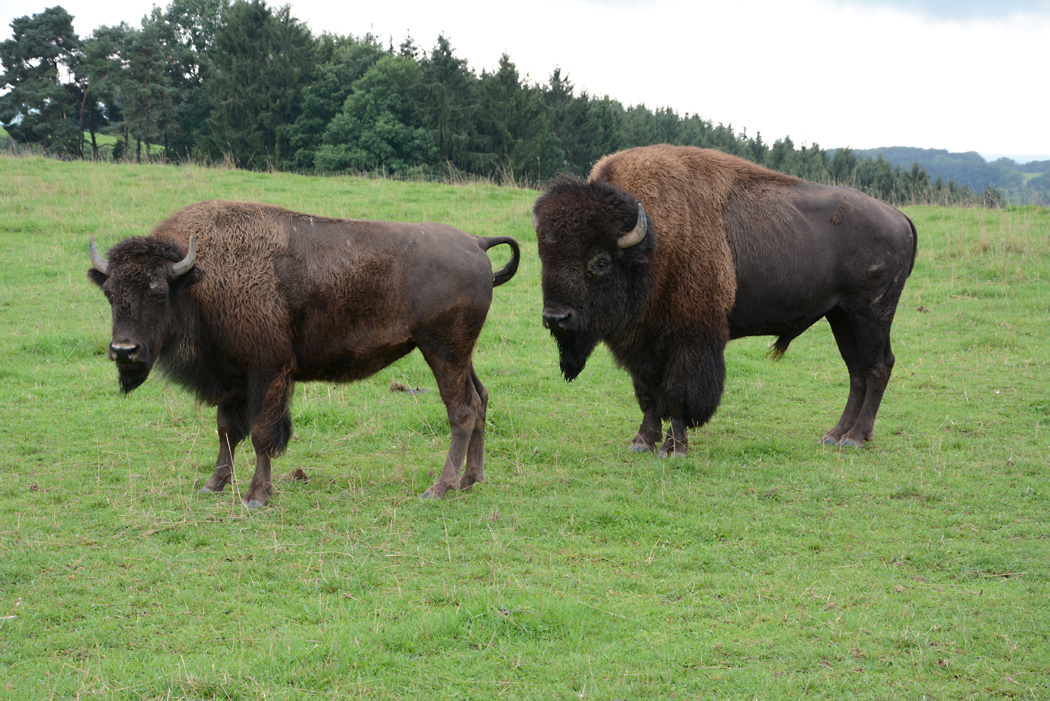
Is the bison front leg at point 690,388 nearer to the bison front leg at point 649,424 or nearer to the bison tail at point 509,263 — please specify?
the bison front leg at point 649,424

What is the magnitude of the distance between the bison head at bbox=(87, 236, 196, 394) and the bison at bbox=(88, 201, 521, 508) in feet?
0.05

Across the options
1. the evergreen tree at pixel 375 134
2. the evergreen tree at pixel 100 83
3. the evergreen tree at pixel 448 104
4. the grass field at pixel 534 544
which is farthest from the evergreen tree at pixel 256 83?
the grass field at pixel 534 544

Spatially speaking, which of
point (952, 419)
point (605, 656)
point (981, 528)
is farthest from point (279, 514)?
point (952, 419)

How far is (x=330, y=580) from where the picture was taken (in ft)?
17.3

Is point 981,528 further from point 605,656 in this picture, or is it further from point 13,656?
point 13,656

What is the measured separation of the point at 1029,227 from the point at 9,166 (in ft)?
75.2

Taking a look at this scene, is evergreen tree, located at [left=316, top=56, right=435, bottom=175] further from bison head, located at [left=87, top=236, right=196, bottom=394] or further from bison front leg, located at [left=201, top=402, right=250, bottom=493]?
bison head, located at [left=87, top=236, right=196, bottom=394]

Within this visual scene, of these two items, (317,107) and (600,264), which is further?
(317,107)

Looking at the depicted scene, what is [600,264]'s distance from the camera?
26.3 ft

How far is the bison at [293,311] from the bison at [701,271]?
3.54ft

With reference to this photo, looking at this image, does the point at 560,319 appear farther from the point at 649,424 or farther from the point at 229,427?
the point at 229,427

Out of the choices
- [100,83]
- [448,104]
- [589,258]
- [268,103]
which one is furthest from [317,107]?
[589,258]

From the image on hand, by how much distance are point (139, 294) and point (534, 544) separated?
332 centimetres

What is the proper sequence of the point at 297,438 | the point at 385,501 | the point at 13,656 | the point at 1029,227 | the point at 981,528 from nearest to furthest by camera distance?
the point at 13,656
the point at 981,528
the point at 385,501
the point at 297,438
the point at 1029,227
